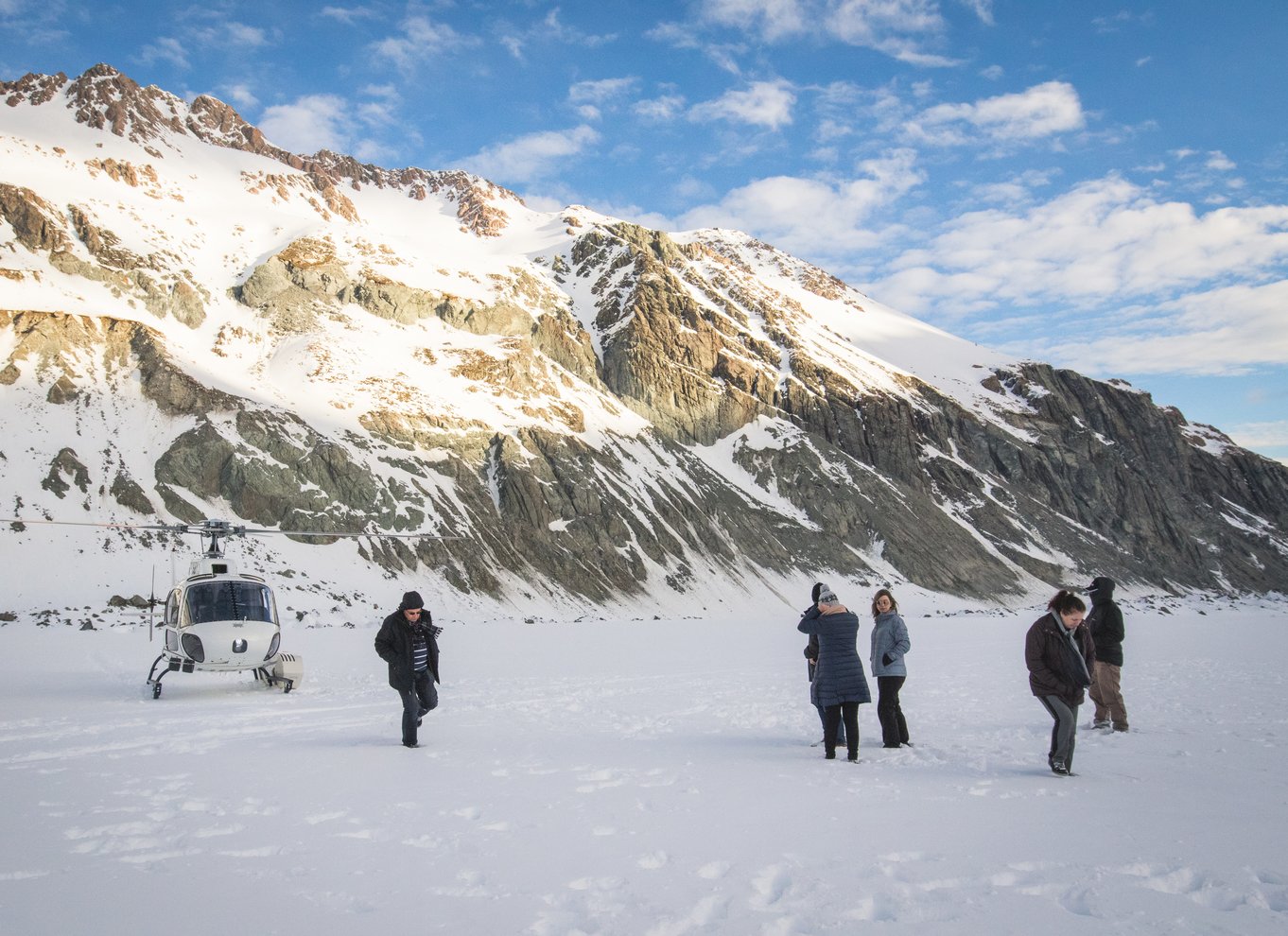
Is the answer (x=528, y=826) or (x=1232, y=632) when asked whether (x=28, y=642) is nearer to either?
(x=528, y=826)

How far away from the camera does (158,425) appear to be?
191 ft

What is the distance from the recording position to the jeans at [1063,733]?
29.3 feet

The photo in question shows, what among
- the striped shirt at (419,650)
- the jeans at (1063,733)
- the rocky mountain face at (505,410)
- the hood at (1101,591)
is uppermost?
the rocky mountain face at (505,410)

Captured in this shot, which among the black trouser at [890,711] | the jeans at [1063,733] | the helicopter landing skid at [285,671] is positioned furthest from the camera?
the helicopter landing skid at [285,671]

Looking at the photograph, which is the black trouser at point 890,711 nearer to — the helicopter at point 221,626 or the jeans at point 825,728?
the jeans at point 825,728

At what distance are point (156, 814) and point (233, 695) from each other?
36.2 ft

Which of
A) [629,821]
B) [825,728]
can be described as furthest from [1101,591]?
[629,821]

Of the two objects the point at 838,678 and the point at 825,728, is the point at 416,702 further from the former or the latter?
the point at 838,678

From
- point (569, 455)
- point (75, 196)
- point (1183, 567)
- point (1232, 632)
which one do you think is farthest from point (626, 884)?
point (1183, 567)

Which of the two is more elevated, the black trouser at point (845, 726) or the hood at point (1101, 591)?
the hood at point (1101, 591)

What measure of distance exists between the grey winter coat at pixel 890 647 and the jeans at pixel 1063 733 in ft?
7.14

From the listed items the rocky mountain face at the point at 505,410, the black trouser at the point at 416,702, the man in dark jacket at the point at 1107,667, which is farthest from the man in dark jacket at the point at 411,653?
the rocky mountain face at the point at 505,410

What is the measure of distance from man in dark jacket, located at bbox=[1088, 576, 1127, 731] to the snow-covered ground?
0.47 m

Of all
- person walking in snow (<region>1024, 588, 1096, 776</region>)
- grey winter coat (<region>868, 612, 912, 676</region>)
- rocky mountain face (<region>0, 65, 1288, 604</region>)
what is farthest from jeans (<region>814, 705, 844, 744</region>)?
rocky mountain face (<region>0, 65, 1288, 604</region>)
